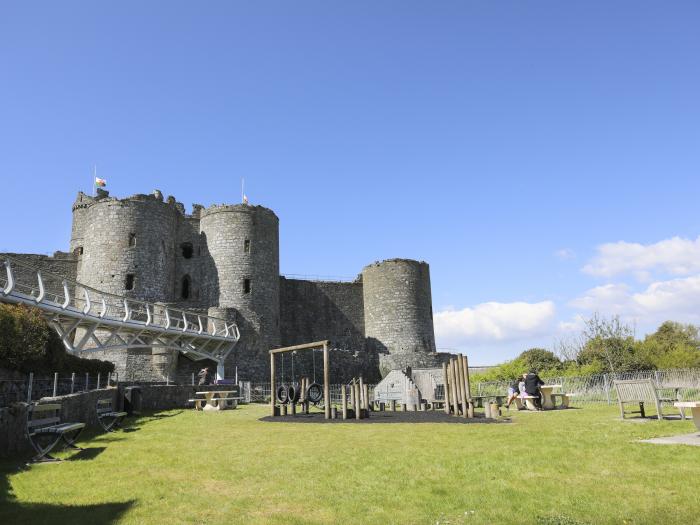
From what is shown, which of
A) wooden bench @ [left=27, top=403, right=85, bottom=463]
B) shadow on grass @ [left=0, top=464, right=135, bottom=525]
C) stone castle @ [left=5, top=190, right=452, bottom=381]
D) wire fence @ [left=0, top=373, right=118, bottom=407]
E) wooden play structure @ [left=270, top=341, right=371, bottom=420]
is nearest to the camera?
shadow on grass @ [left=0, top=464, right=135, bottom=525]

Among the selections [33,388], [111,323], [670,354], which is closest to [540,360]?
[670,354]

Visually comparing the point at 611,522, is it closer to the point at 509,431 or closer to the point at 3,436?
the point at 509,431

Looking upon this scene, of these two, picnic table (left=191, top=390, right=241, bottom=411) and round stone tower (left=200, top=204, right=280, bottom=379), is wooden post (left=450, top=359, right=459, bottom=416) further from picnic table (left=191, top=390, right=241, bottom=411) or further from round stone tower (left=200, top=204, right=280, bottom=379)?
round stone tower (left=200, top=204, right=280, bottom=379)

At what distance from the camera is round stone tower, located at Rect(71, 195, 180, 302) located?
105 feet

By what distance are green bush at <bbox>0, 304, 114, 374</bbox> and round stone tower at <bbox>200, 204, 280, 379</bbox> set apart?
56.4 ft

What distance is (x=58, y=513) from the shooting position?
16.7 ft

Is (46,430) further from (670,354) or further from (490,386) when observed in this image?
(670,354)

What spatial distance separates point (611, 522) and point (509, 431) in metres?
5.76

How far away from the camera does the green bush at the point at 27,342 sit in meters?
12.6

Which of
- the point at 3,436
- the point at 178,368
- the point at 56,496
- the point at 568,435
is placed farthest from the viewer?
the point at 178,368

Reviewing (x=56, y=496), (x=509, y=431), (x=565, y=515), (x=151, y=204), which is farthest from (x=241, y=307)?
(x=565, y=515)

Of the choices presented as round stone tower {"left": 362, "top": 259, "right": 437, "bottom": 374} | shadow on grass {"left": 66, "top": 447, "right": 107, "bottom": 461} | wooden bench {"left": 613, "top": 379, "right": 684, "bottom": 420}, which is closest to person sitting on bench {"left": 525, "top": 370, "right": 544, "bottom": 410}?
wooden bench {"left": 613, "top": 379, "right": 684, "bottom": 420}

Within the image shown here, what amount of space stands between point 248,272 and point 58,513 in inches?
1192

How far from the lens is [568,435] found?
29.8 feet
